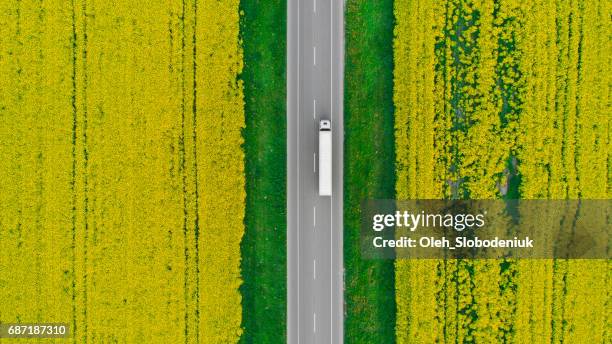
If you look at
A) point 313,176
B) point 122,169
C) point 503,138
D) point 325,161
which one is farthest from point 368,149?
point 122,169

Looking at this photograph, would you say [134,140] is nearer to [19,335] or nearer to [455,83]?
[19,335]

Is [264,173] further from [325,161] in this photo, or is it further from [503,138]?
[503,138]

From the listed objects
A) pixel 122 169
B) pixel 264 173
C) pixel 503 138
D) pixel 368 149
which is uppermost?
pixel 503 138

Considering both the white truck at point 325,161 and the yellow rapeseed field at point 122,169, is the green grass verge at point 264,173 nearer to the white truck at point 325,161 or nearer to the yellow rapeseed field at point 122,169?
the yellow rapeseed field at point 122,169

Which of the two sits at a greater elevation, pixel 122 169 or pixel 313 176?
pixel 122 169

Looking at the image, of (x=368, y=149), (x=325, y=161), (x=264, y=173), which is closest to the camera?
(x=325, y=161)

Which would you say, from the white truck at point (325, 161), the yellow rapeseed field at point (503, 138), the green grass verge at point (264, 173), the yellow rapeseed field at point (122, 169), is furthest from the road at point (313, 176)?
the yellow rapeseed field at point (503, 138)

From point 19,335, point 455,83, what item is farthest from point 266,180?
point 19,335

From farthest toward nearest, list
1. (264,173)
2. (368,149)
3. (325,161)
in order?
(264,173), (368,149), (325,161)
